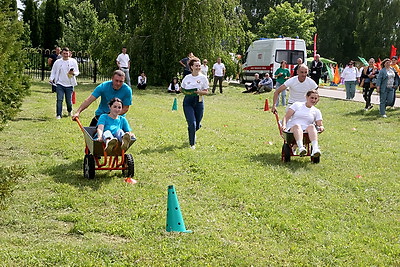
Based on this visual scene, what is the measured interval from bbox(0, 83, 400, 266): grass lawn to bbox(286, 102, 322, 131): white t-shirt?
686 mm

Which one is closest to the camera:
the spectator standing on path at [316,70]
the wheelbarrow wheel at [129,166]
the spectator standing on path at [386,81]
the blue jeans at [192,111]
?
the wheelbarrow wheel at [129,166]

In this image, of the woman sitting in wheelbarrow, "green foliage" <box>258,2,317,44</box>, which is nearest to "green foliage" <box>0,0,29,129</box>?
the woman sitting in wheelbarrow

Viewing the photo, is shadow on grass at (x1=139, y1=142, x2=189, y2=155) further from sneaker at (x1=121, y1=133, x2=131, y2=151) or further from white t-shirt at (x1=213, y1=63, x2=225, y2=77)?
white t-shirt at (x1=213, y1=63, x2=225, y2=77)

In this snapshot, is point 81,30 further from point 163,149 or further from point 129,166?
point 129,166

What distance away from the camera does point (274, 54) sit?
29703mm

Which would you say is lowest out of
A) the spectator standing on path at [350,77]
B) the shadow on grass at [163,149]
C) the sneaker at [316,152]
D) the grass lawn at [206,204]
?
the grass lawn at [206,204]

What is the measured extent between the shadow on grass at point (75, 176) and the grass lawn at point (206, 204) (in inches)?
0.6

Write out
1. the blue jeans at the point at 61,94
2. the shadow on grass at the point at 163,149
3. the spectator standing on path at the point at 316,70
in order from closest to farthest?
the shadow on grass at the point at 163,149
the blue jeans at the point at 61,94
the spectator standing on path at the point at 316,70

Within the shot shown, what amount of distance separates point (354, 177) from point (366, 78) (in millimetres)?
11168

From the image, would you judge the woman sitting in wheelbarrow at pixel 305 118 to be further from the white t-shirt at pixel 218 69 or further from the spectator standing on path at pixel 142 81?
Answer: the spectator standing on path at pixel 142 81

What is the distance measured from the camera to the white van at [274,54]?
29609 millimetres

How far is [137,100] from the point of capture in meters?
19.7

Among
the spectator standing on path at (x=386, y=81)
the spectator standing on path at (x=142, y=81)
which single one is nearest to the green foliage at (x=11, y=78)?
the spectator standing on path at (x=142, y=81)

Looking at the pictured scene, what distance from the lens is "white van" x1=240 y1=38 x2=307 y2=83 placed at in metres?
29.6
